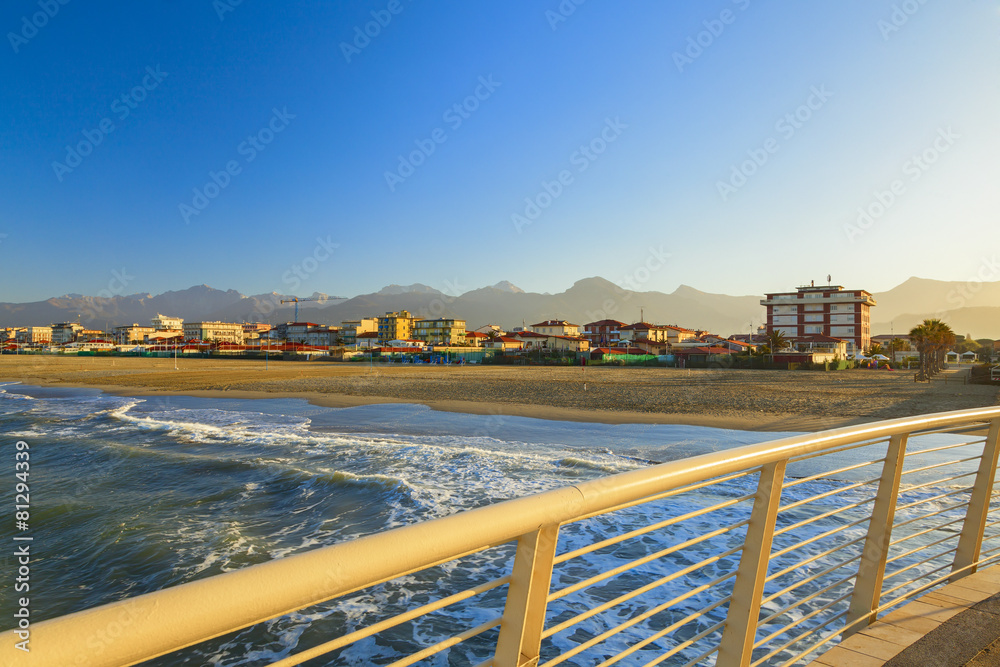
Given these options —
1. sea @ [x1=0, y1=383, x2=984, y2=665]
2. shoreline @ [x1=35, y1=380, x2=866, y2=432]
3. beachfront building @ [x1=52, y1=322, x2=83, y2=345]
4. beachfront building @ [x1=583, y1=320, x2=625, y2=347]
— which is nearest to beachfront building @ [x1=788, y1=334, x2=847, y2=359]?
beachfront building @ [x1=583, y1=320, x2=625, y2=347]

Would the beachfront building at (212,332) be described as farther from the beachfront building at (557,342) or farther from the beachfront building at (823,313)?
the beachfront building at (823,313)

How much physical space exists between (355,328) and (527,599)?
469 ft

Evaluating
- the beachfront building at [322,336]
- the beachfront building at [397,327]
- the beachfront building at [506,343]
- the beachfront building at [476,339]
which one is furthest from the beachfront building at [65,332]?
the beachfront building at [506,343]

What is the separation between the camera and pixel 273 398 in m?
25.1

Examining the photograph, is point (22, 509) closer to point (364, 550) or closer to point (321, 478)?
point (321, 478)

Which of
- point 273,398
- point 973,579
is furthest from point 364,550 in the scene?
point 273,398

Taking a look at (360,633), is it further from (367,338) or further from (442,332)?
(367,338)

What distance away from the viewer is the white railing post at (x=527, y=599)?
126 cm

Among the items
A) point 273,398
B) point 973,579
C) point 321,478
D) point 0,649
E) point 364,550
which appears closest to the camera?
point 0,649

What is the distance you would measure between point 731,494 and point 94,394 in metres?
30.5

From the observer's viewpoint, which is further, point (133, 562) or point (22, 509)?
point (22, 509)

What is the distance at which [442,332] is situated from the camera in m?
117

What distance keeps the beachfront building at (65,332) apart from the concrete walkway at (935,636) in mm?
215376

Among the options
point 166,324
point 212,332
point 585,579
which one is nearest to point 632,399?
point 585,579
